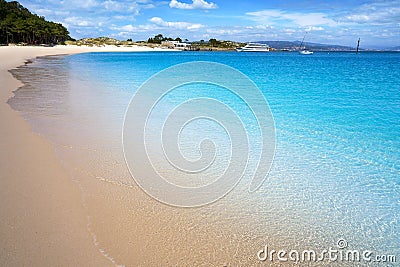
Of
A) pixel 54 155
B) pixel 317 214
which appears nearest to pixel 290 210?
pixel 317 214

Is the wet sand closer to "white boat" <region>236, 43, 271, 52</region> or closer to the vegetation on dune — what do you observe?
the vegetation on dune

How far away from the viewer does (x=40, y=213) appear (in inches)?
182

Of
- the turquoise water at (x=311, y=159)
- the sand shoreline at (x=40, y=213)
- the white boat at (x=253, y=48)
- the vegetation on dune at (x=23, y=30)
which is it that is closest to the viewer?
the sand shoreline at (x=40, y=213)

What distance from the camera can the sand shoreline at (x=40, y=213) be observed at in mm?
3758

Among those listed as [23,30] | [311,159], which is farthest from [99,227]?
[23,30]

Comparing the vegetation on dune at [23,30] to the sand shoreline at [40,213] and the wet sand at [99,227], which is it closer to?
the sand shoreline at [40,213]

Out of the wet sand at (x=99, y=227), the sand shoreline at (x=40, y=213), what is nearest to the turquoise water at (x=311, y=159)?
the wet sand at (x=99, y=227)

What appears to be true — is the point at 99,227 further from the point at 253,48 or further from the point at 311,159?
the point at 253,48

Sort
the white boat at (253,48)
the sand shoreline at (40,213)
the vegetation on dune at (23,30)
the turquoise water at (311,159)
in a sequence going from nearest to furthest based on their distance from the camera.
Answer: the sand shoreline at (40,213) < the turquoise water at (311,159) < the vegetation on dune at (23,30) < the white boat at (253,48)

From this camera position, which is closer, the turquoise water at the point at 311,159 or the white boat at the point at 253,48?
the turquoise water at the point at 311,159

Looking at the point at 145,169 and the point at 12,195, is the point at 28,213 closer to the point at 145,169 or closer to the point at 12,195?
the point at 12,195

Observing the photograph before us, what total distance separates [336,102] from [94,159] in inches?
543

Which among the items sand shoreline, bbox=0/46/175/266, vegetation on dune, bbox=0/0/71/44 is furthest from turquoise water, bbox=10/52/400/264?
vegetation on dune, bbox=0/0/71/44

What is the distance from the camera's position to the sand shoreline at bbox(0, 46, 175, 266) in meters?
3.76
